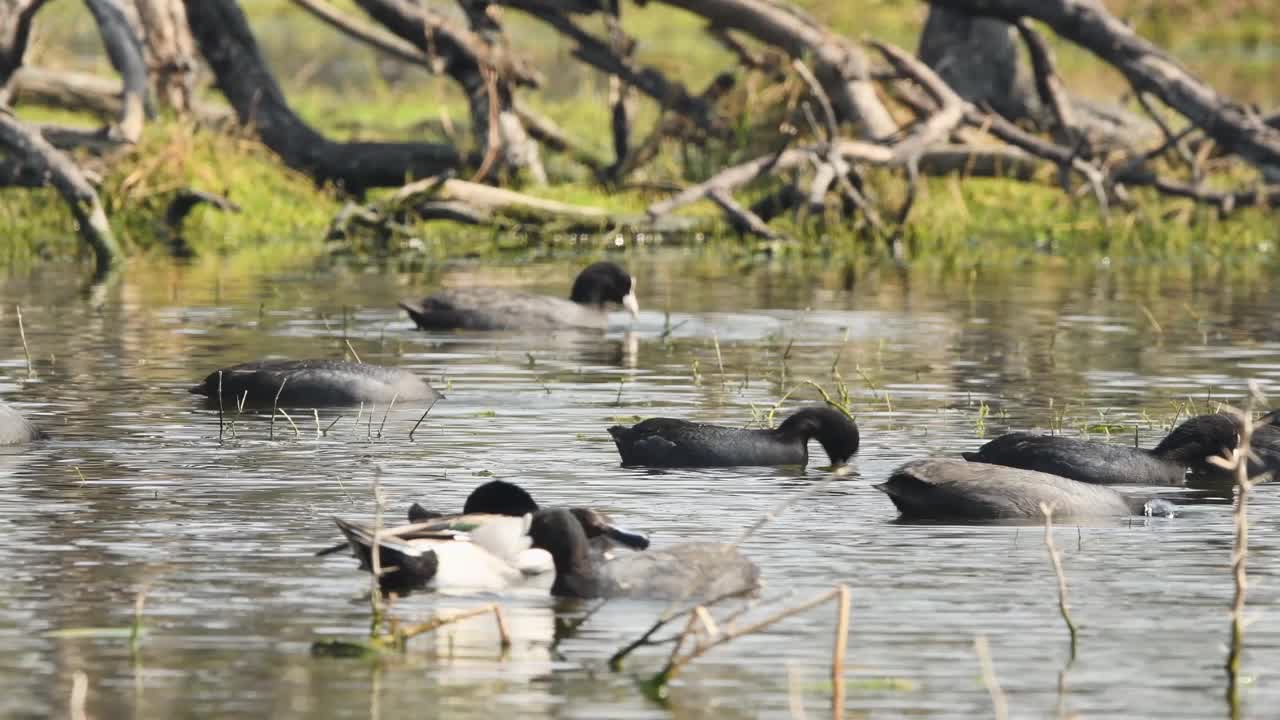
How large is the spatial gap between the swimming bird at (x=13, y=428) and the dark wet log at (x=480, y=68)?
13.7m

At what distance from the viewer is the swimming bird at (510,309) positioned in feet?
64.0

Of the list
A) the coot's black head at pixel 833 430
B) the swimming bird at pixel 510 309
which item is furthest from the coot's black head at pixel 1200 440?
the swimming bird at pixel 510 309

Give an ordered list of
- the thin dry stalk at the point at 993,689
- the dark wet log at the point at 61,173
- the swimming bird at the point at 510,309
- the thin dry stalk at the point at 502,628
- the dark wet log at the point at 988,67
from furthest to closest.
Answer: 1. the dark wet log at the point at 988,67
2. the dark wet log at the point at 61,173
3. the swimming bird at the point at 510,309
4. the thin dry stalk at the point at 502,628
5. the thin dry stalk at the point at 993,689

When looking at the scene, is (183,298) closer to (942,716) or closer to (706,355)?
(706,355)

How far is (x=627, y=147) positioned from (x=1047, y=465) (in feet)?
56.5

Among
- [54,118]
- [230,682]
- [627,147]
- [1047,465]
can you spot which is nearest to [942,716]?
[230,682]

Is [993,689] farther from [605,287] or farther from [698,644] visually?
[605,287]

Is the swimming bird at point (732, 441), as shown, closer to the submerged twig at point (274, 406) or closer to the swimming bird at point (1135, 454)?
the swimming bird at point (1135, 454)

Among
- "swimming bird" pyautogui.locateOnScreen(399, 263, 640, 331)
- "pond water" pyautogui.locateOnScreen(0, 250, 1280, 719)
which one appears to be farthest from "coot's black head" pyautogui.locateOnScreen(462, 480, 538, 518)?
"swimming bird" pyautogui.locateOnScreen(399, 263, 640, 331)

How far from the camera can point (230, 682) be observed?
779 cm

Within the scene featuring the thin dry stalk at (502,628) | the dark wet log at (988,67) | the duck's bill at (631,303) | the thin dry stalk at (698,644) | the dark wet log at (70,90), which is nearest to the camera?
the thin dry stalk at (698,644)

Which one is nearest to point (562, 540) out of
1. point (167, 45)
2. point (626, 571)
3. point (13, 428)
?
point (626, 571)

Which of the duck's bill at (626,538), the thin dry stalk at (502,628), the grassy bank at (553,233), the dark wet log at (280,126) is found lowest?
the thin dry stalk at (502,628)

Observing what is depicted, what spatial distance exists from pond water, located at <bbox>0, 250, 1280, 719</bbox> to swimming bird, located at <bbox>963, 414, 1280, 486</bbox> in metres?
0.53
